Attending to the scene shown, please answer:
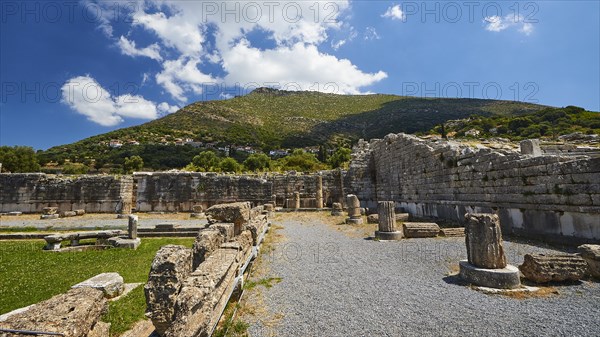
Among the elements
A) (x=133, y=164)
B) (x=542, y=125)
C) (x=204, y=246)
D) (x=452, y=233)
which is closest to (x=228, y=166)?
(x=133, y=164)

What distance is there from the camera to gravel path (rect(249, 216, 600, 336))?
12.8 ft

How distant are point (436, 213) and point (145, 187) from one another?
2202cm

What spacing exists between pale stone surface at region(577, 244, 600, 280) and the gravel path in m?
0.46

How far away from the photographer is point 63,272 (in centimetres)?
720

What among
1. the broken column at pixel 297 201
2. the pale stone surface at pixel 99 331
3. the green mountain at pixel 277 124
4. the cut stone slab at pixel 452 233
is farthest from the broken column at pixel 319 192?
the green mountain at pixel 277 124

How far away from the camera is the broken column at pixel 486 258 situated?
213 inches

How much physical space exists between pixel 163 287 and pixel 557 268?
683 centimetres

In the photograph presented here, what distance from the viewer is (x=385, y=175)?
21984 mm

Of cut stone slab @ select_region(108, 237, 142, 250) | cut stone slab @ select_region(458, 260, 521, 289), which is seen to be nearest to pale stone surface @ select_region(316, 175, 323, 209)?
cut stone slab @ select_region(108, 237, 142, 250)

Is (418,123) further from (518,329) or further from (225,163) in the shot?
(518,329)

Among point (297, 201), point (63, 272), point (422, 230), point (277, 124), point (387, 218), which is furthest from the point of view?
point (277, 124)

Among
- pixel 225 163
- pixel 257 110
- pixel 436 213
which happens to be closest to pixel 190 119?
pixel 257 110

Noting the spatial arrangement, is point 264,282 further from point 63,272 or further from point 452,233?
point 452,233

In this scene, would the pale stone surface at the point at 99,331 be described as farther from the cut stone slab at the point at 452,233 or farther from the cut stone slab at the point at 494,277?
the cut stone slab at the point at 452,233
